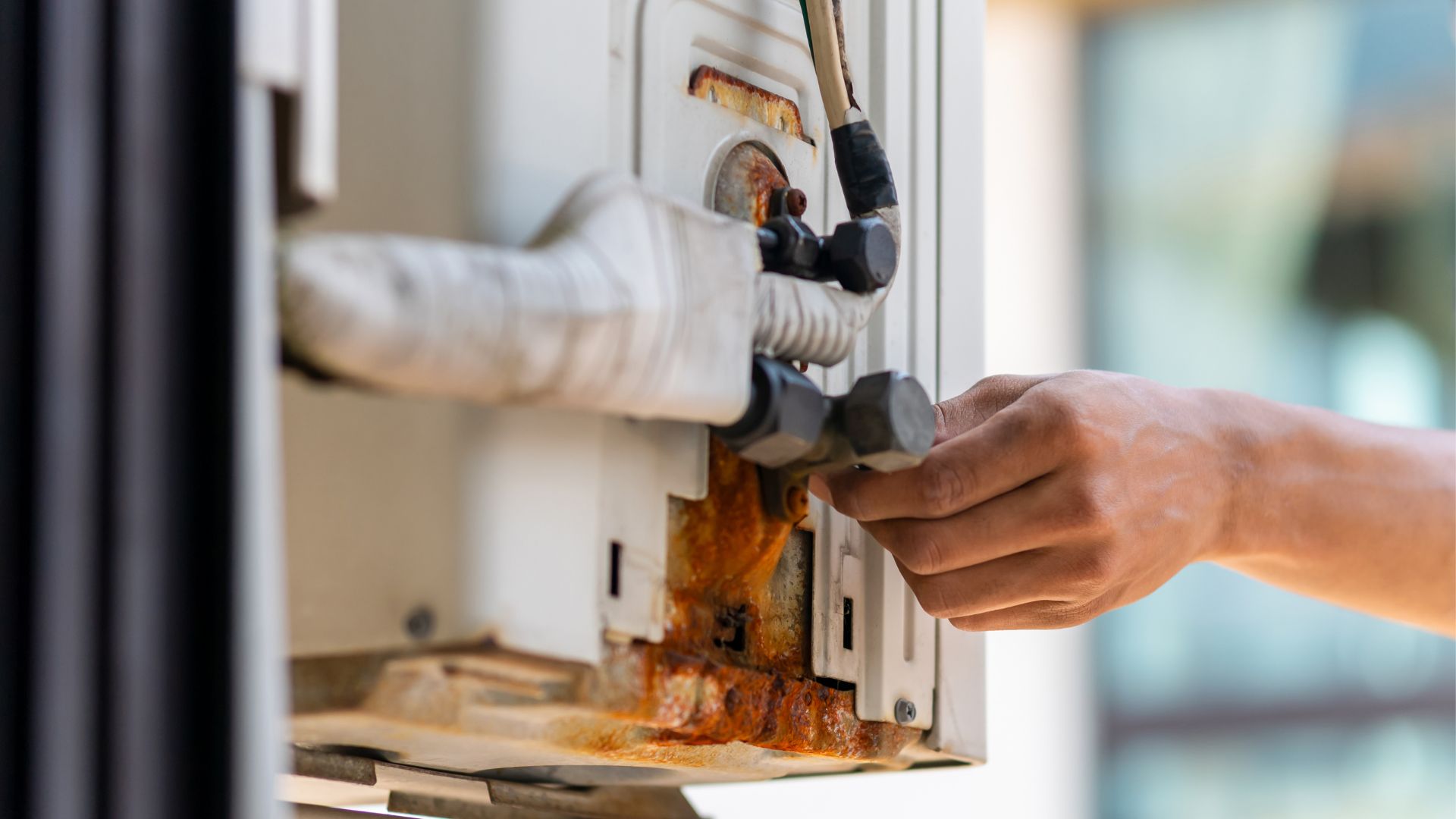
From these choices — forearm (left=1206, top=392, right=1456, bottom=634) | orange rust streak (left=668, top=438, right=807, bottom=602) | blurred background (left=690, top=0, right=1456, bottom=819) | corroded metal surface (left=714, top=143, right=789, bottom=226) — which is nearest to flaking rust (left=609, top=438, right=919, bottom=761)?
orange rust streak (left=668, top=438, right=807, bottom=602)

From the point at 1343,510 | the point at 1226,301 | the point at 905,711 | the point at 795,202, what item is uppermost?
the point at 1226,301

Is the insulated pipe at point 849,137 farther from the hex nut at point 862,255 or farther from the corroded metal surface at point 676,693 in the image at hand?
the corroded metal surface at point 676,693

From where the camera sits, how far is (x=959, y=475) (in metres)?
0.59

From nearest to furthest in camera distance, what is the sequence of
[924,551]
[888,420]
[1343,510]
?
[888,420]
[924,551]
[1343,510]

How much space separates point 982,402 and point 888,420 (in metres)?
0.19

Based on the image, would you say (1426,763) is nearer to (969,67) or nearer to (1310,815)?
(1310,815)

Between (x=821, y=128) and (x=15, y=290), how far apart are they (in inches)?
15.2

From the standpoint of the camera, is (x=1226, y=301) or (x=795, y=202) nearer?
(x=795, y=202)

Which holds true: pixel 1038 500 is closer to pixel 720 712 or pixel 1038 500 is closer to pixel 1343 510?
pixel 720 712

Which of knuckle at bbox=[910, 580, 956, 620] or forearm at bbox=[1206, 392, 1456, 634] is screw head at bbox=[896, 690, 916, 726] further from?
forearm at bbox=[1206, 392, 1456, 634]

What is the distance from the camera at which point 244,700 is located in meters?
0.33

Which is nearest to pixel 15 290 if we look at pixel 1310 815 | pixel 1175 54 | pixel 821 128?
pixel 821 128

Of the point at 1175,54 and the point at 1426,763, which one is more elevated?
the point at 1175,54

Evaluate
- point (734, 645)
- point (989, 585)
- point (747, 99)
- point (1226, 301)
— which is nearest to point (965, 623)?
point (989, 585)
